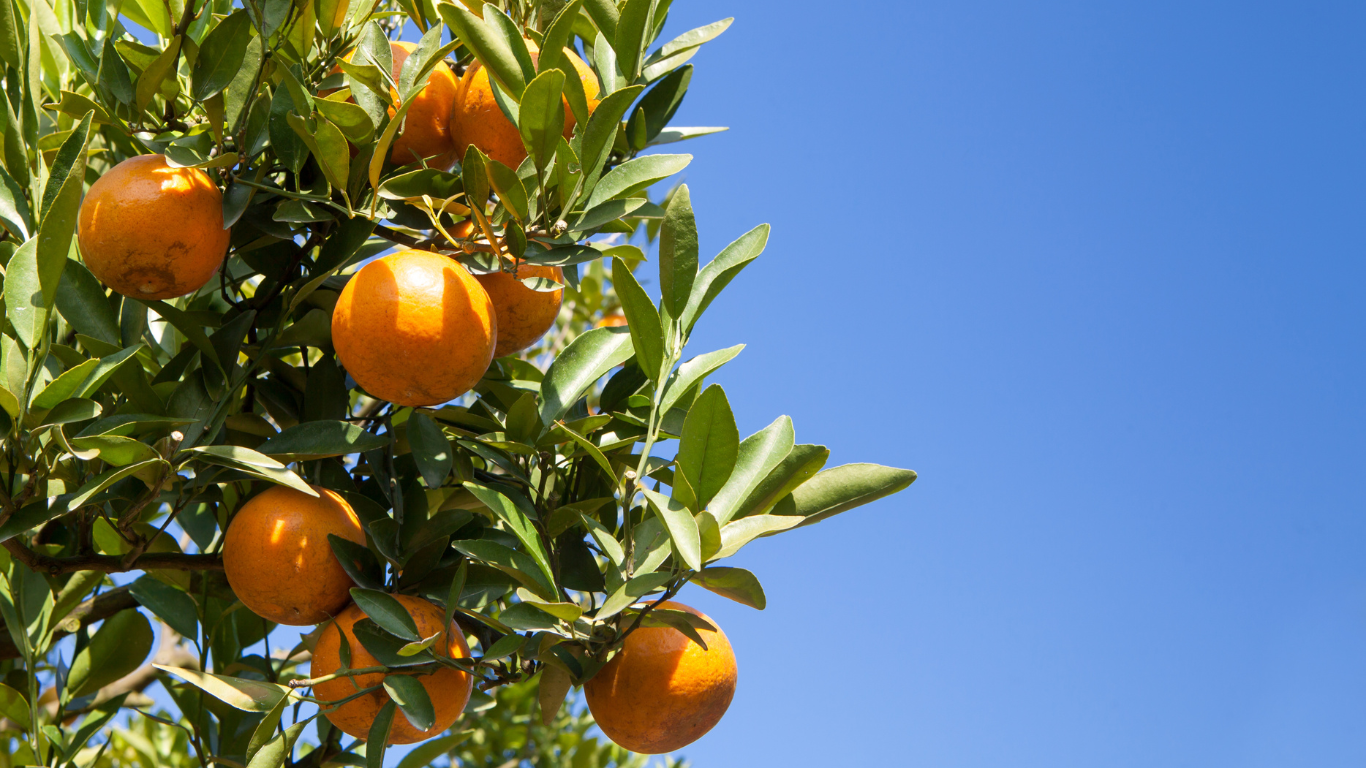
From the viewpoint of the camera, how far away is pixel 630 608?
4.13 ft

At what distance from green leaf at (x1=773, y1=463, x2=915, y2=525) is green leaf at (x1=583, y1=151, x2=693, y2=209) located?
1.38ft

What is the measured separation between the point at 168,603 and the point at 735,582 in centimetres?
109

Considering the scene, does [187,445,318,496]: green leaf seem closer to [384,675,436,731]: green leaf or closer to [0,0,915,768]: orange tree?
[0,0,915,768]: orange tree

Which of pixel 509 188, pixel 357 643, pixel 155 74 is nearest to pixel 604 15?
pixel 509 188

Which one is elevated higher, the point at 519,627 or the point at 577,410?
the point at 577,410

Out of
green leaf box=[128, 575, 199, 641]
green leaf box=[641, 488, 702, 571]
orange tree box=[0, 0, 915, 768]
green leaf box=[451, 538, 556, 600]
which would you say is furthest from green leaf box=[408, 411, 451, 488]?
green leaf box=[128, 575, 199, 641]

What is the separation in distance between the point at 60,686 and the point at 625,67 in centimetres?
142

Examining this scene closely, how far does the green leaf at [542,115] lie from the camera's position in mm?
1114

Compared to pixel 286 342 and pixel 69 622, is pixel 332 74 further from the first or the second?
pixel 69 622

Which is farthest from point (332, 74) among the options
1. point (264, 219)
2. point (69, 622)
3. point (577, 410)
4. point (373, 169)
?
point (69, 622)

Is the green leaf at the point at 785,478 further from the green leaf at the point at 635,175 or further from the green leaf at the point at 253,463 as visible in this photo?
the green leaf at the point at 253,463

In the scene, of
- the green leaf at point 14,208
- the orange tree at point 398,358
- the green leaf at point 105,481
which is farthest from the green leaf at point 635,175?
Answer: the green leaf at point 14,208

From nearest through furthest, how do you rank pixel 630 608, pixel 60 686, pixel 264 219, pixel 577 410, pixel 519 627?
pixel 519 627 → pixel 630 608 → pixel 264 219 → pixel 577 410 → pixel 60 686

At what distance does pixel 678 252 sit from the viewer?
3.92ft
